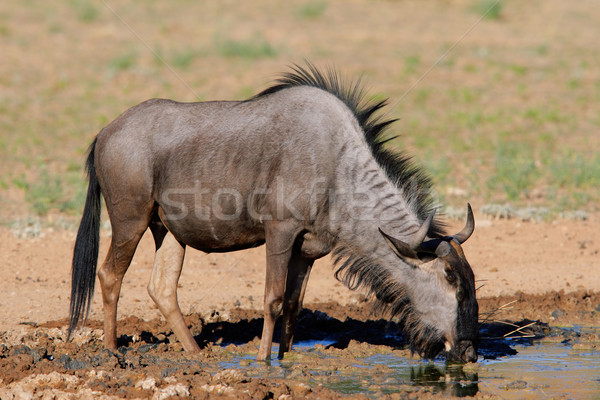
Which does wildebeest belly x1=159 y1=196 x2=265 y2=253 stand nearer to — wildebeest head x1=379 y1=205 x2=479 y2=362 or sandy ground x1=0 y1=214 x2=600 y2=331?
wildebeest head x1=379 y1=205 x2=479 y2=362

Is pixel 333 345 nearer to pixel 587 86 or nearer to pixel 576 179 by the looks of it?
pixel 576 179

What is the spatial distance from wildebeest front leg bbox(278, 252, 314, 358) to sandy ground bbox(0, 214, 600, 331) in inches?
61.9

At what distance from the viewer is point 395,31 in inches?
950

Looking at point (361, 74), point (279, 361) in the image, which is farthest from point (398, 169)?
point (361, 74)

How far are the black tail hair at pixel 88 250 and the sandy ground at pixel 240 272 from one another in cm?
90

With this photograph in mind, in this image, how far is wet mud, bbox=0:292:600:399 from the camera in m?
5.68

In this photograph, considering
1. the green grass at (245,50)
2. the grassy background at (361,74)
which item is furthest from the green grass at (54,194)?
the green grass at (245,50)

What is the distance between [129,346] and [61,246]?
11.4ft

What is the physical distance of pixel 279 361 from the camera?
22.0 ft

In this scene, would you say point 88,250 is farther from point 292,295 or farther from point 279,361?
point 279,361

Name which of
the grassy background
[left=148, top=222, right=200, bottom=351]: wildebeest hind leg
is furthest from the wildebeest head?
the grassy background

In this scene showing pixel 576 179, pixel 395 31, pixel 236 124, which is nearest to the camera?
pixel 236 124

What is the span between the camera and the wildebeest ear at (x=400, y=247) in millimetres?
6066

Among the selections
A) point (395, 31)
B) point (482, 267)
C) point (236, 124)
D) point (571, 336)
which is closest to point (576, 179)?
point (482, 267)
